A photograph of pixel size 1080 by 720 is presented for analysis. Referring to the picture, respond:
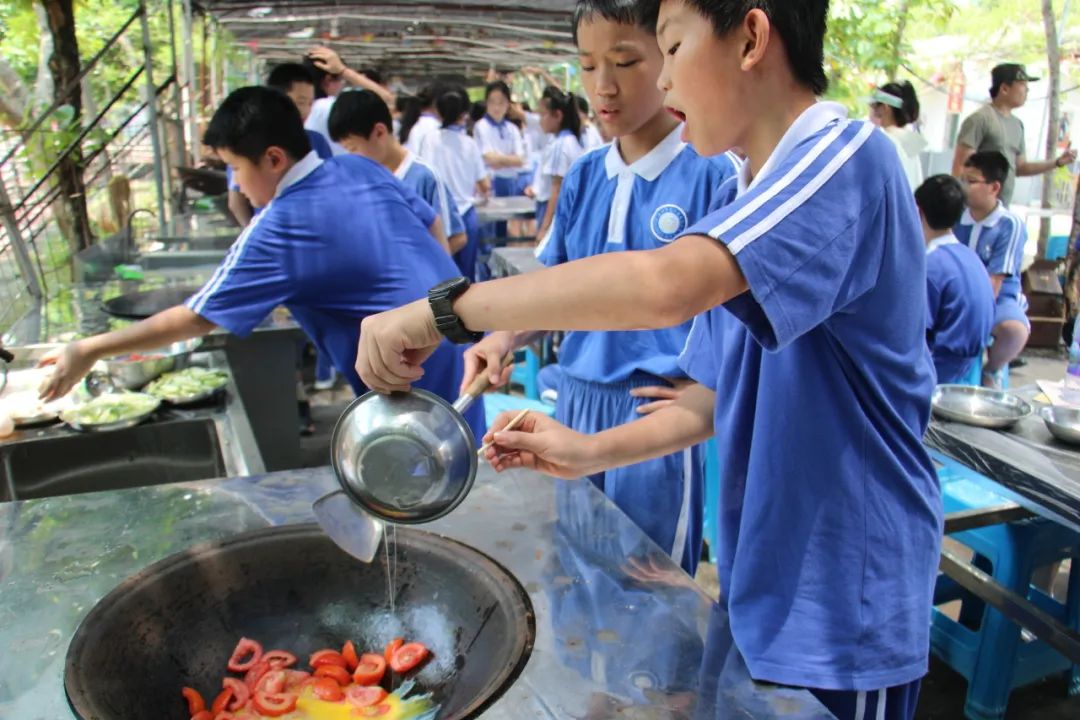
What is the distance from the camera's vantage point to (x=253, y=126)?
8.44 ft

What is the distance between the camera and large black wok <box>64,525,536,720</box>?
1325 millimetres

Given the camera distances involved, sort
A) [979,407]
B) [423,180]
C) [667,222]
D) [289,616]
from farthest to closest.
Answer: [423,180], [979,407], [667,222], [289,616]

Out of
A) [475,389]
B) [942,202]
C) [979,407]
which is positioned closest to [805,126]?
[475,389]

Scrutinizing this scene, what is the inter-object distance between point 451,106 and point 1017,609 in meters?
6.07

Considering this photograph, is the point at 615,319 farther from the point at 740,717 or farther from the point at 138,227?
the point at 138,227

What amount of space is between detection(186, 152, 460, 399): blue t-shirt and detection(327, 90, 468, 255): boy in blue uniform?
954mm

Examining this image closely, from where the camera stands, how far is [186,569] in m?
1.53

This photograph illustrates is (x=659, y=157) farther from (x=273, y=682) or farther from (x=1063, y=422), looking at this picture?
(x=1063, y=422)

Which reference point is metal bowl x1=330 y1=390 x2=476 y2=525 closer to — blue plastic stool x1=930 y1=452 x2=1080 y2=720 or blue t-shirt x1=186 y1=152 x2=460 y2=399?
blue t-shirt x1=186 y1=152 x2=460 y2=399

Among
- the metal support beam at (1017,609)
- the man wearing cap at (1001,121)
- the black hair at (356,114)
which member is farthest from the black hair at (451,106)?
the metal support beam at (1017,609)

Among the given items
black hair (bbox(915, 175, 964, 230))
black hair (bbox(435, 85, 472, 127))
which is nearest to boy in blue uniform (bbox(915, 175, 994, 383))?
black hair (bbox(915, 175, 964, 230))

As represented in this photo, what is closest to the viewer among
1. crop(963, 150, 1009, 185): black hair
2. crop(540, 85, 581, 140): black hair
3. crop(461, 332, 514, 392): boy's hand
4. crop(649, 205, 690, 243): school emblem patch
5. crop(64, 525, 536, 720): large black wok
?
crop(64, 525, 536, 720): large black wok

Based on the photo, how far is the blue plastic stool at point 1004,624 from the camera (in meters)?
2.69

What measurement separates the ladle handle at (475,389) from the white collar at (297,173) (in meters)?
1.25
